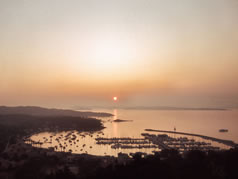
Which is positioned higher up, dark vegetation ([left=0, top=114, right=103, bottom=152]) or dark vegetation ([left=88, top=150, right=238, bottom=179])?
dark vegetation ([left=88, top=150, right=238, bottom=179])

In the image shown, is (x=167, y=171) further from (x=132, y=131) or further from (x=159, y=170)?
(x=132, y=131)

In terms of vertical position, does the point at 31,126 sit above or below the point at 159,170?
below

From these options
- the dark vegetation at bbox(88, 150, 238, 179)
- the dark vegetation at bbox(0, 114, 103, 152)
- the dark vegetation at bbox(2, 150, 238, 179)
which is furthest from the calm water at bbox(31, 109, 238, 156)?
the dark vegetation at bbox(88, 150, 238, 179)

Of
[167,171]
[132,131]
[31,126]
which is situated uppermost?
[167,171]

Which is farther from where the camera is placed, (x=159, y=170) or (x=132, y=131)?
(x=132, y=131)

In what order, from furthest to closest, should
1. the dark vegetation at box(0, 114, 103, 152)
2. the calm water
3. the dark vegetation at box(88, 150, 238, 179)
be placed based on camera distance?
the dark vegetation at box(0, 114, 103, 152), the calm water, the dark vegetation at box(88, 150, 238, 179)

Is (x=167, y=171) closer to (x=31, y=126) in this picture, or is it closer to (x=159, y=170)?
(x=159, y=170)

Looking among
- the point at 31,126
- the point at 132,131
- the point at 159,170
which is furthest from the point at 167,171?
the point at 31,126

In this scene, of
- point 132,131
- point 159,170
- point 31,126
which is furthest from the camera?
point 31,126

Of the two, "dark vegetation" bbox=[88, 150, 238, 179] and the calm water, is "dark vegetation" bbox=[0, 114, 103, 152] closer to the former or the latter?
the calm water

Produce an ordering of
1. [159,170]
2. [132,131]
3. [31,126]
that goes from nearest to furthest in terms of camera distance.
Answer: [159,170] → [132,131] → [31,126]

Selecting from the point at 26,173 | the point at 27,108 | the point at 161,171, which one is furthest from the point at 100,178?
the point at 27,108

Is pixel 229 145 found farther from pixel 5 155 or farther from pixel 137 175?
pixel 5 155
